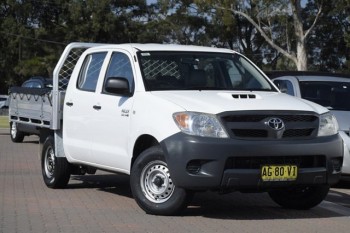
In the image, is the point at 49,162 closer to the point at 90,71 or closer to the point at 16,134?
the point at 90,71

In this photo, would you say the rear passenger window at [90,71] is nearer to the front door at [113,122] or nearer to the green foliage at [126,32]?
the front door at [113,122]

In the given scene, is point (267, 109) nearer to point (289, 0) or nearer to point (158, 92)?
point (158, 92)

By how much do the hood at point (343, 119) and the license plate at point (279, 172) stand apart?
3612 millimetres

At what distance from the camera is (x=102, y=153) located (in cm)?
948

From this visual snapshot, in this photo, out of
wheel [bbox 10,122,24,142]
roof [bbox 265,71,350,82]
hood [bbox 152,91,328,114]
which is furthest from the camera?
wheel [bbox 10,122,24,142]

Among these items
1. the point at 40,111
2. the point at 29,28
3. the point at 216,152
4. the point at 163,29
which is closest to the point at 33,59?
the point at 29,28

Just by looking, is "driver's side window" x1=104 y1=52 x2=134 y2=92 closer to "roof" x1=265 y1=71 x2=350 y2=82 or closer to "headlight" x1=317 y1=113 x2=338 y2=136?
"headlight" x1=317 y1=113 x2=338 y2=136

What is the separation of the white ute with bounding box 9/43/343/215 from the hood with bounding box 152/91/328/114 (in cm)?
1

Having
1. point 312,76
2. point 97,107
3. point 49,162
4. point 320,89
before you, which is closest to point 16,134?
point 49,162

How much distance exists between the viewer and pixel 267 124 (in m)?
8.11

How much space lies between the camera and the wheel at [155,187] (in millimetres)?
8312

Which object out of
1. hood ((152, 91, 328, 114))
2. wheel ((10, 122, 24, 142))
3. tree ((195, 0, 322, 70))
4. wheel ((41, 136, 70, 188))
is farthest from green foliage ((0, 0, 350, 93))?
hood ((152, 91, 328, 114))

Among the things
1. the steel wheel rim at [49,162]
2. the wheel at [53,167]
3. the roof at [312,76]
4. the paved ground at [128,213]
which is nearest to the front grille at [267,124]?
the paved ground at [128,213]

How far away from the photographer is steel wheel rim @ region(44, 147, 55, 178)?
36.3 ft
